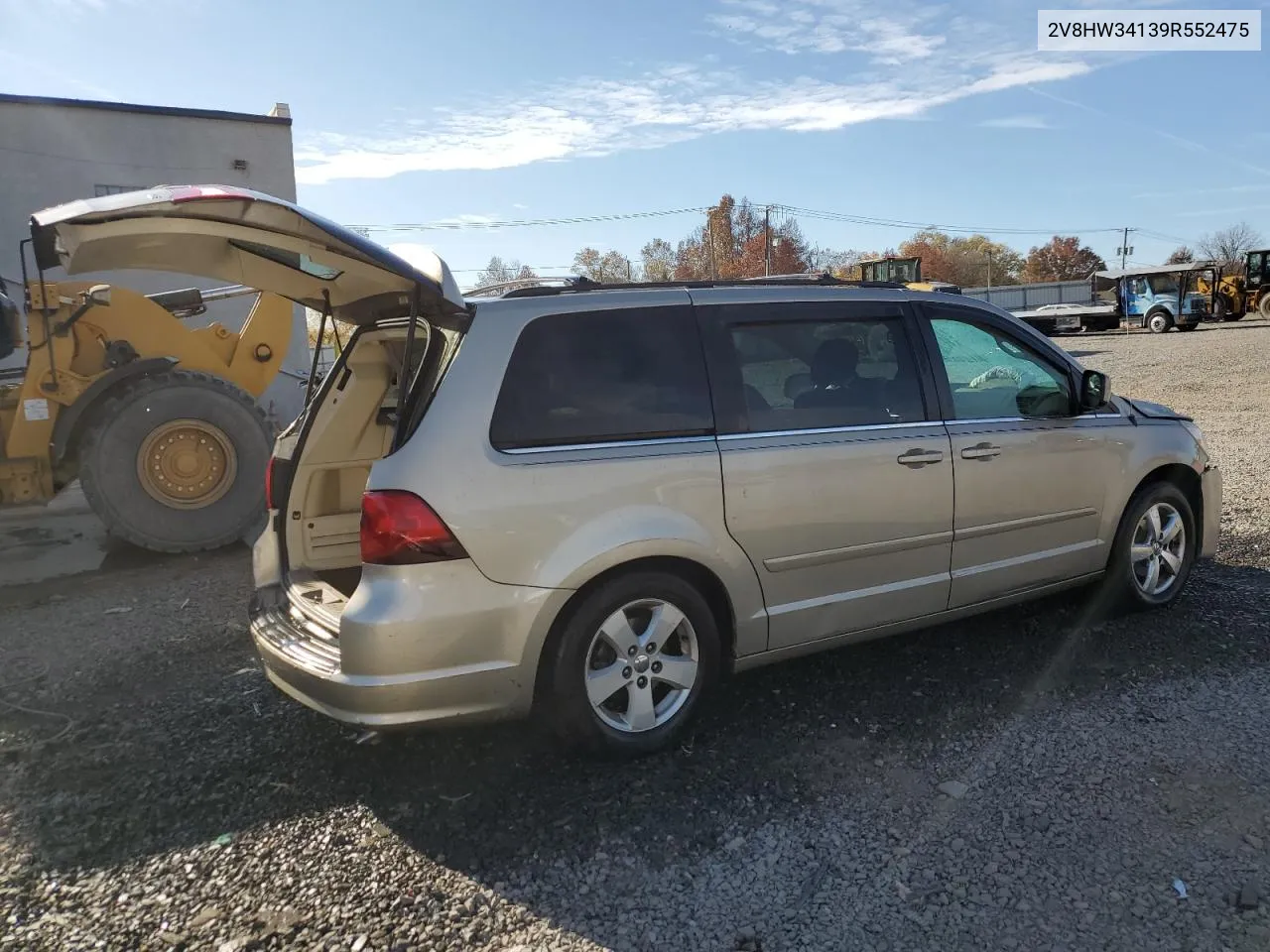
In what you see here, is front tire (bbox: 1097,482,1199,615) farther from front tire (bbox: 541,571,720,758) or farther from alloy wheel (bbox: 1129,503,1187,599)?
front tire (bbox: 541,571,720,758)

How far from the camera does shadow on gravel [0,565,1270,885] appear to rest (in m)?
3.03

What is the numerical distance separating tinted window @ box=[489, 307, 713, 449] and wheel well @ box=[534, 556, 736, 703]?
479 millimetres

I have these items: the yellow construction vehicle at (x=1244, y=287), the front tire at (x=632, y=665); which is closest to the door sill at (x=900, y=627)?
the front tire at (x=632, y=665)

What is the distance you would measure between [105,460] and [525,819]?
490cm

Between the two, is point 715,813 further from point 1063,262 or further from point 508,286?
point 1063,262

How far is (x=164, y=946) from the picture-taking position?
250cm

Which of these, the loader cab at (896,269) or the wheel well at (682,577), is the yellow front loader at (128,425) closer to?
the wheel well at (682,577)

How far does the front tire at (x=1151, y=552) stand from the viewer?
4676 mm

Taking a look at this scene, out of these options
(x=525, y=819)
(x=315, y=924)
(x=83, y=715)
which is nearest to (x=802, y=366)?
(x=525, y=819)

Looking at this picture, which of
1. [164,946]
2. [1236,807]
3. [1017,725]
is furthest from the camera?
[1017,725]

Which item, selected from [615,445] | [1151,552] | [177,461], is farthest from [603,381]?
[177,461]

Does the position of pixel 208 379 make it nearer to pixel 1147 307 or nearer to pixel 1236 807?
pixel 1236 807

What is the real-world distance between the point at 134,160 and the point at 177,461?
8.24m

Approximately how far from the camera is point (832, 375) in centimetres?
387
